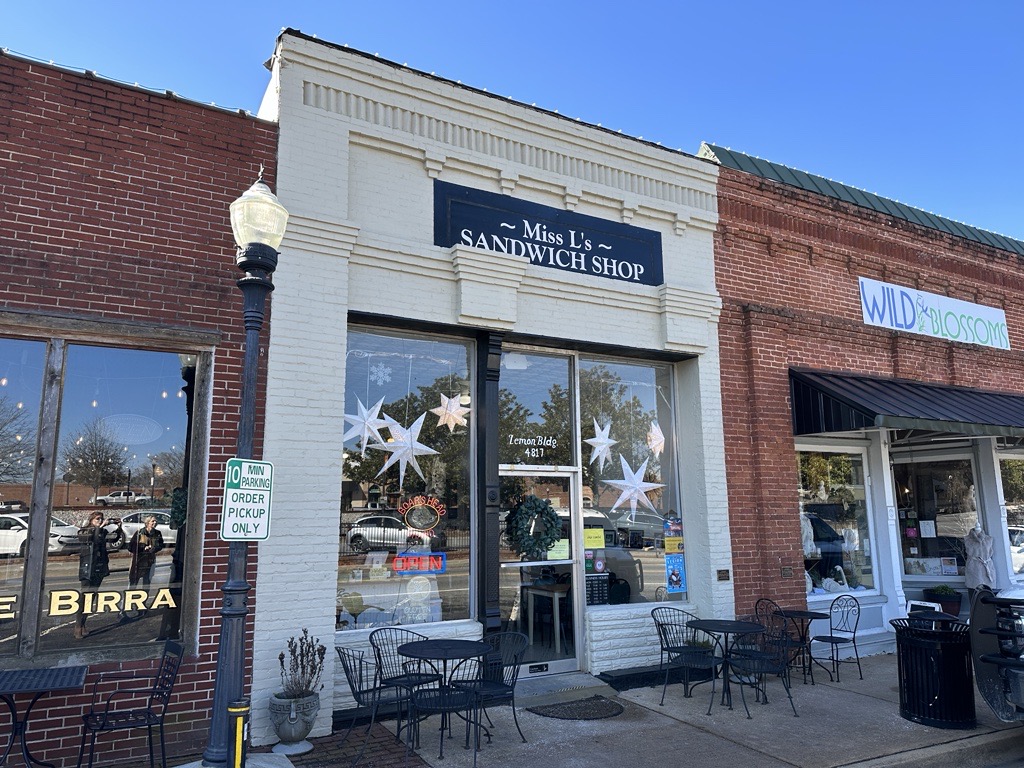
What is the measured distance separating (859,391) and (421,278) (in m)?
6.15

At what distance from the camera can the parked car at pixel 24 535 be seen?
561 cm

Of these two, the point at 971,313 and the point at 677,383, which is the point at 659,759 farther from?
the point at 971,313

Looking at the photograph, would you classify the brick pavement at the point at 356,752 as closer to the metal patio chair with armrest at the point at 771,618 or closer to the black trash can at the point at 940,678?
the black trash can at the point at 940,678

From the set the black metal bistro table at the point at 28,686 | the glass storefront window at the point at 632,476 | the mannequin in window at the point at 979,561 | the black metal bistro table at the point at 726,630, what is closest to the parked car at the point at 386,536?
the glass storefront window at the point at 632,476

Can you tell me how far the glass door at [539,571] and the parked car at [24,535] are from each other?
412cm

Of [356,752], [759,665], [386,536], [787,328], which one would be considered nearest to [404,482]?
[386,536]

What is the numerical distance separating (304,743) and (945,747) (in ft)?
17.8

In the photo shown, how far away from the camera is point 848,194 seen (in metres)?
12.4

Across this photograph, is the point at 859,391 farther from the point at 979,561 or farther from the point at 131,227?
the point at 131,227

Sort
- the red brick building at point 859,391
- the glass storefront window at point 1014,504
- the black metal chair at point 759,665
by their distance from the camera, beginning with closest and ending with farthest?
1. the black metal chair at point 759,665
2. the red brick building at point 859,391
3. the glass storefront window at point 1014,504

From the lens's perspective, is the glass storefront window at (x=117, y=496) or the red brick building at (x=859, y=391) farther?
the red brick building at (x=859, y=391)

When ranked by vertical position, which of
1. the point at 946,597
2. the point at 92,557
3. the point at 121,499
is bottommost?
the point at 946,597

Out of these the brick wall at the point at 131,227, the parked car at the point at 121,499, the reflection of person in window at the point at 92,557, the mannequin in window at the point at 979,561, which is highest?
the brick wall at the point at 131,227

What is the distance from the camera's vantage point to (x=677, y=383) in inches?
374
